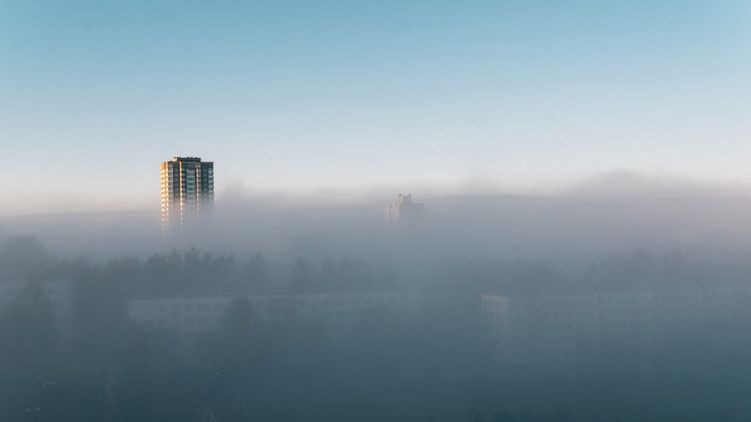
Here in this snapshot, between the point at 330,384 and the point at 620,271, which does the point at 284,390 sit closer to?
the point at 330,384

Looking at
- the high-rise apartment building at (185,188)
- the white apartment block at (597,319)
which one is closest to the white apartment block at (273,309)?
the white apartment block at (597,319)

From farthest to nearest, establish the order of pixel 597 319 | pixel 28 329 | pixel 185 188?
pixel 185 188 < pixel 597 319 < pixel 28 329

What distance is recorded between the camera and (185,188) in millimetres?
18469

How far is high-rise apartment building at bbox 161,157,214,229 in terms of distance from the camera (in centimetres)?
1806

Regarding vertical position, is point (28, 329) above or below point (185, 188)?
below

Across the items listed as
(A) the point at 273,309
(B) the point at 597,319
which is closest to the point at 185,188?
(A) the point at 273,309

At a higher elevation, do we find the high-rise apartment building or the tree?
the high-rise apartment building

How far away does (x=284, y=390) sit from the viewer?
9.21m

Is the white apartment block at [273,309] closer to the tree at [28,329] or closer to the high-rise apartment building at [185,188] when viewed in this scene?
the tree at [28,329]

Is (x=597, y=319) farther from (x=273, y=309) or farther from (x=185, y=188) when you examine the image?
(x=185, y=188)

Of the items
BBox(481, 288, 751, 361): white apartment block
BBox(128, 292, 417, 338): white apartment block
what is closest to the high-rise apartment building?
BBox(128, 292, 417, 338): white apartment block

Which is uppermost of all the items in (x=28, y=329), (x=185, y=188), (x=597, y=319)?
(x=185, y=188)

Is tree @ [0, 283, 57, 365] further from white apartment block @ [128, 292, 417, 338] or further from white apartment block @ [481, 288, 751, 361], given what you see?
white apartment block @ [481, 288, 751, 361]

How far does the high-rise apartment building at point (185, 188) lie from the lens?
59.3ft
